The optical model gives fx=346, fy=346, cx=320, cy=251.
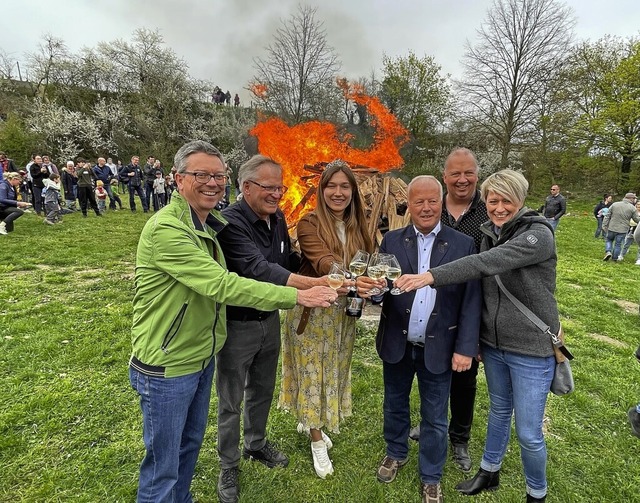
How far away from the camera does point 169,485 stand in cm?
224

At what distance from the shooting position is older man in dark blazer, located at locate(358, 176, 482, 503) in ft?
8.74

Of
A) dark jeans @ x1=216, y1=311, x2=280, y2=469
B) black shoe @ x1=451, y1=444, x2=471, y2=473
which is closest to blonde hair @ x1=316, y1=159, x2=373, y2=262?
dark jeans @ x1=216, y1=311, x2=280, y2=469

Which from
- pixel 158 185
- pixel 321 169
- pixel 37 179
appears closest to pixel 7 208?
pixel 37 179

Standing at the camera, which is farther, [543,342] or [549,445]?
[549,445]

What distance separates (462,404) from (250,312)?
2317 mm

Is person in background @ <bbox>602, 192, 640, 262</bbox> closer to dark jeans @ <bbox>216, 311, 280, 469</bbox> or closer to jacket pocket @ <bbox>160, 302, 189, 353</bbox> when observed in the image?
dark jeans @ <bbox>216, 311, 280, 469</bbox>

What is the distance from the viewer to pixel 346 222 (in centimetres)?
315

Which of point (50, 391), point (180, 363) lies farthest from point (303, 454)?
point (50, 391)

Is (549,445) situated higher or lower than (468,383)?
lower

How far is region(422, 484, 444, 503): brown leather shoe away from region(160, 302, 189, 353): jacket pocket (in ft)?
8.19

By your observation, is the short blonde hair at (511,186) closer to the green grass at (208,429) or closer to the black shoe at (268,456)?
the green grass at (208,429)

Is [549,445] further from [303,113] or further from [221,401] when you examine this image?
[303,113]

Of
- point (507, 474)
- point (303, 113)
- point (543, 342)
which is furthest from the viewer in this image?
point (303, 113)

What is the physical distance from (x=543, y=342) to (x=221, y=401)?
2543 millimetres
